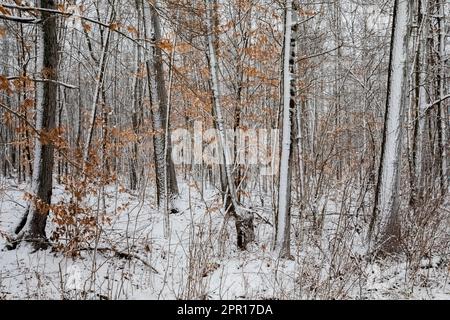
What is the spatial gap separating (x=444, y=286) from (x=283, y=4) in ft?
17.0

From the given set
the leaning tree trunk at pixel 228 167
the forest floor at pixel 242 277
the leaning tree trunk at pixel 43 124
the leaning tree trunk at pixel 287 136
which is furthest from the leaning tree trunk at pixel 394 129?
the leaning tree trunk at pixel 43 124

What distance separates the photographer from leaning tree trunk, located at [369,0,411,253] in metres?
5.83

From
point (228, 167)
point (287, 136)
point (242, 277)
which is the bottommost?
point (242, 277)

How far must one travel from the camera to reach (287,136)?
6414 millimetres

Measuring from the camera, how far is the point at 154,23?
10.5m

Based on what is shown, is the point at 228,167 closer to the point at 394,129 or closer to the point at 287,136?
the point at 287,136

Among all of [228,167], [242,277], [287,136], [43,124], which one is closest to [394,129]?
[287,136]

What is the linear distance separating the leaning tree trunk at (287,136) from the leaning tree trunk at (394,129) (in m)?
1.49

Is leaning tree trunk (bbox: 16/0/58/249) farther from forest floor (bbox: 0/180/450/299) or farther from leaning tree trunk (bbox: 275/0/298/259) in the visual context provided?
leaning tree trunk (bbox: 275/0/298/259)

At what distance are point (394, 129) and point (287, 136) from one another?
1.78 meters

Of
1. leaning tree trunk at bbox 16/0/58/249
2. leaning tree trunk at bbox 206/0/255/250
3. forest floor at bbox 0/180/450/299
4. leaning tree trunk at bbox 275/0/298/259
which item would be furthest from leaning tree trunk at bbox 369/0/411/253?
leaning tree trunk at bbox 16/0/58/249

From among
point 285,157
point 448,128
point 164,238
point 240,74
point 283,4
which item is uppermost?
point 283,4
